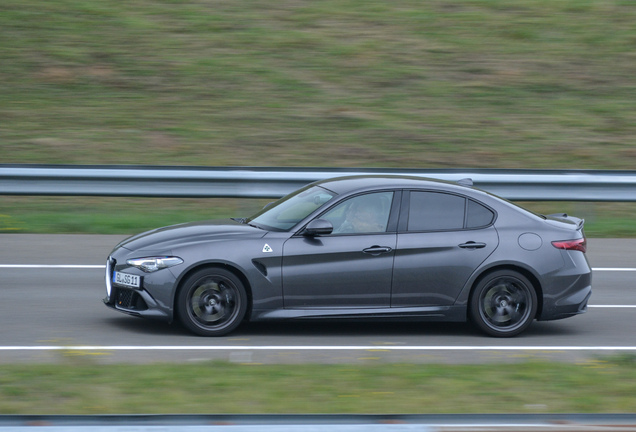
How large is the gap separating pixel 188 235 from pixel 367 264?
1580 mm

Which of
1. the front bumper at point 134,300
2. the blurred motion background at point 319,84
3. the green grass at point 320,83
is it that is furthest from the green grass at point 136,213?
the front bumper at point 134,300

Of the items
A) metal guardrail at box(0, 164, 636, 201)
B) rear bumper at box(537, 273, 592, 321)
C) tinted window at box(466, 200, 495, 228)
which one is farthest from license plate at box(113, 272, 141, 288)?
metal guardrail at box(0, 164, 636, 201)

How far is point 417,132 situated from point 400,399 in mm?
11649

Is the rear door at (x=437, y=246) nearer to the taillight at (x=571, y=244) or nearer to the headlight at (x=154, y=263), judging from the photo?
the taillight at (x=571, y=244)

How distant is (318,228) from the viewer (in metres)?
7.50

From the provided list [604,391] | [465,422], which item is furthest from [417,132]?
[465,422]

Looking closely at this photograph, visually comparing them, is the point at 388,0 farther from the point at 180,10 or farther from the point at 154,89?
the point at 154,89

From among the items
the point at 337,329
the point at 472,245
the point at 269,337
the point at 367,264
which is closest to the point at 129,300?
the point at 269,337

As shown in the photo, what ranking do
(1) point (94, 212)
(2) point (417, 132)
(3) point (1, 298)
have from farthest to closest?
(2) point (417, 132)
(1) point (94, 212)
(3) point (1, 298)

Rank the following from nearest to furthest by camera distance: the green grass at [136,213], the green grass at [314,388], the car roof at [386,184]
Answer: the green grass at [314,388]
the car roof at [386,184]
the green grass at [136,213]

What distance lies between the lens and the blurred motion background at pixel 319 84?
1617cm

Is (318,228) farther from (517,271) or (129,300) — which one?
(517,271)

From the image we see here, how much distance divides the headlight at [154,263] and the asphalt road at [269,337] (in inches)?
23.6

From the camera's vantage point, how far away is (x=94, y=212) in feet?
45.3
